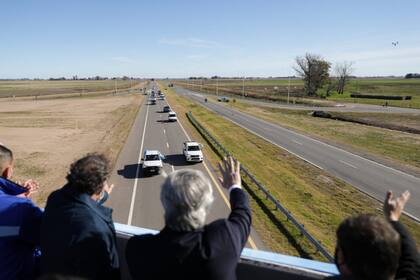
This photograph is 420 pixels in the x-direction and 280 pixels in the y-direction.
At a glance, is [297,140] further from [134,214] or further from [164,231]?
[164,231]

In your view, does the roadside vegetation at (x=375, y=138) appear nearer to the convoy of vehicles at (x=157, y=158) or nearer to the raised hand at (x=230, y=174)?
the convoy of vehicles at (x=157, y=158)

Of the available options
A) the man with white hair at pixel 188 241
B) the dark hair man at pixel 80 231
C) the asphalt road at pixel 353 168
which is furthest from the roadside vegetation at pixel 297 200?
the man with white hair at pixel 188 241

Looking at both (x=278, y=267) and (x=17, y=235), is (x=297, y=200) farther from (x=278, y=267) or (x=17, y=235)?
(x=17, y=235)

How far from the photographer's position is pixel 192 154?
920 inches

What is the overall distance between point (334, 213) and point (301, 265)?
1379 centimetres

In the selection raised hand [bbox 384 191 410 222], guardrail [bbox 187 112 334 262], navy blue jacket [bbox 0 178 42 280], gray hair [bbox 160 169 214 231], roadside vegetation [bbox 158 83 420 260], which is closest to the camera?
gray hair [bbox 160 169 214 231]

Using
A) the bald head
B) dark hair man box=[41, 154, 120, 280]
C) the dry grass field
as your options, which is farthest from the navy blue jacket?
the dry grass field

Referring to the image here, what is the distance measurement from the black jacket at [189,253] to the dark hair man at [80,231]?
0.45 m

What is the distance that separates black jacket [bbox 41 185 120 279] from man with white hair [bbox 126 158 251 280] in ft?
1.43

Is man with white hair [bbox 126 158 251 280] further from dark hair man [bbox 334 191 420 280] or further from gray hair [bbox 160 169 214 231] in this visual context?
dark hair man [bbox 334 191 420 280]

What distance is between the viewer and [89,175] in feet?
10.1

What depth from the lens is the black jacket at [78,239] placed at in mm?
2822

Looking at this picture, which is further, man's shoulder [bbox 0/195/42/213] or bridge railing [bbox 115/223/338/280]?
man's shoulder [bbox 0/195/42/213]

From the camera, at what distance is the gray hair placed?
7.97 ft
